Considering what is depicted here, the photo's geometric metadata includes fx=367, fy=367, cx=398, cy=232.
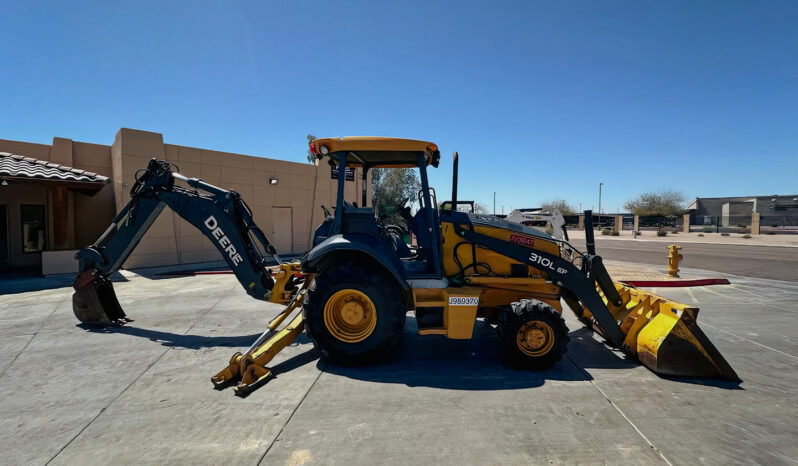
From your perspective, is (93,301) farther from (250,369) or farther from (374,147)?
(374,147)

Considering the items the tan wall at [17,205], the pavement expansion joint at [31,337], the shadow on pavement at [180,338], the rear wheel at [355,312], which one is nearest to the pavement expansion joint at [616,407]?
the rear wheel at [355,312]

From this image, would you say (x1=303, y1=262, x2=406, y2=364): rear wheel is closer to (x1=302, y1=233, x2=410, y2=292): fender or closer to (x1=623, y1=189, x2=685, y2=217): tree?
(x1=302, y1=233, x2=410, y2=292): fender

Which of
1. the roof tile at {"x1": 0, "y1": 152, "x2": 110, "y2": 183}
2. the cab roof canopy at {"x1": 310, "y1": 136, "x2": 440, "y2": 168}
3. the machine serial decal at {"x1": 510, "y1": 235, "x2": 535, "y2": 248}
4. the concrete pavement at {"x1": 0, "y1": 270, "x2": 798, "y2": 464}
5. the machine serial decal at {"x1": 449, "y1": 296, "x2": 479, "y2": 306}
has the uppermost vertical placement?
the roof tile at {"x1": 0, "y1": 152, "x2": 110, "y2": 183}

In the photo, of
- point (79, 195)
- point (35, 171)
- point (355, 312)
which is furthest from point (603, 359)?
point (79, 195)

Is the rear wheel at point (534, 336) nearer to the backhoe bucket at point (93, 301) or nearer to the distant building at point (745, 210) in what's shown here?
the backhoe bucket at point (93, 301)

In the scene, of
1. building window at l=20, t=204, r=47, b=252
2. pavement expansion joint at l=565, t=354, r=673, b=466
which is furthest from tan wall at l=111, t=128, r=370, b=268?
pavement expansion joint at l=565, t=354, r=673, b=466

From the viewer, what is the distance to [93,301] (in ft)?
18.2

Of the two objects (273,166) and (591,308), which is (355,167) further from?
(273,166)

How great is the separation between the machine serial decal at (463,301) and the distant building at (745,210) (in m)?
54.0

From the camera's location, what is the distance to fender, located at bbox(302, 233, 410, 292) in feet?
13.2

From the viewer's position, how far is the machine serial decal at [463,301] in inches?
162

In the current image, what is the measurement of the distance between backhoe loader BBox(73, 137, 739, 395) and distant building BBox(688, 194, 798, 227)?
52.7 metres

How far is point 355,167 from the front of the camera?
198 inches

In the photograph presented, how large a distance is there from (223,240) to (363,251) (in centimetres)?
229
